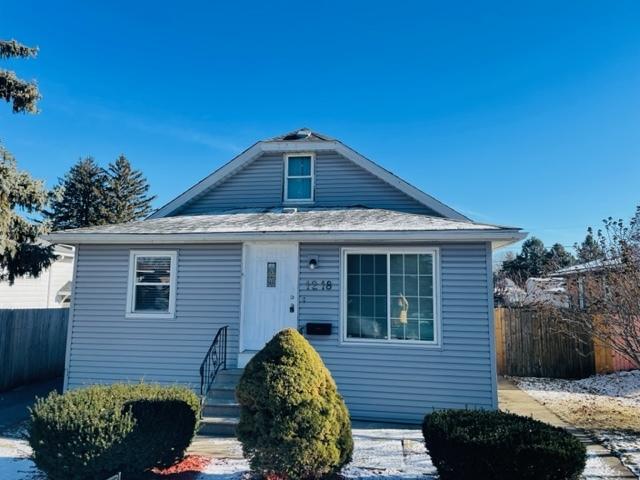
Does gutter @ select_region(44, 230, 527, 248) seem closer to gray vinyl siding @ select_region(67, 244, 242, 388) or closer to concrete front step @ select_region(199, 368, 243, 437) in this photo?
gray vinyl siding @ select_region(67, 244, 242, 388)

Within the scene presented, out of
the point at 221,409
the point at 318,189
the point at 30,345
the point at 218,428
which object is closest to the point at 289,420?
the point at 218,428

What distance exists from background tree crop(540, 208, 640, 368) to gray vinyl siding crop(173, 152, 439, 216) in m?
4.35

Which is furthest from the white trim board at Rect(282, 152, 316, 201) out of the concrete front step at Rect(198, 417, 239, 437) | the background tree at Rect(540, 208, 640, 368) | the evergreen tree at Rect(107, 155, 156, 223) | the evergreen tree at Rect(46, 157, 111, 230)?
the evergreen tree at Rect(107, 155, 156, 223)

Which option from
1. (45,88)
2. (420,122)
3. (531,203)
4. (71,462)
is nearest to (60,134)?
(45,88)

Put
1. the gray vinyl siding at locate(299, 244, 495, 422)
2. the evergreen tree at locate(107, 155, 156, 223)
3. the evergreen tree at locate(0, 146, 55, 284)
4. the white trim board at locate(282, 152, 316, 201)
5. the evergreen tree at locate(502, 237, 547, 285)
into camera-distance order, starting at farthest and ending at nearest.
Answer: the evergreen tree at locate(502, 237, 547, 285)
the evergreen tree at locate(107, 155, 156, 223)
the white trim board at locate(282, 152, 316, 201)
the evergreen tree at locate(0, 146, 55, 284)
the gray vinyl siding at locate(299, 244, 495, 422)

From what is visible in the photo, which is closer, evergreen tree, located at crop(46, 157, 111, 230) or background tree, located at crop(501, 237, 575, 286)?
evergreen tree, located at crop(46, 157, 111, 230)

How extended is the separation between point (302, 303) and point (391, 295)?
170cm

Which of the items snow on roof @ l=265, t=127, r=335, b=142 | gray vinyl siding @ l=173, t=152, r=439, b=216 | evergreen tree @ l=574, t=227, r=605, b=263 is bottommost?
evergreen tree @ l=574, t=227, r=605, b=263

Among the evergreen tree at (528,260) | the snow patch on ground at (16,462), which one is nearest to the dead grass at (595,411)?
the snow patch on ground at (16,462)

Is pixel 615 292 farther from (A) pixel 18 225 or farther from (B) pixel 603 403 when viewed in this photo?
(A) pixel 18 225

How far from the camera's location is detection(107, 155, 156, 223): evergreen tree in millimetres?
28766

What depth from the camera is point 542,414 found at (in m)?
8.19

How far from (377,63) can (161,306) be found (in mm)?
8364

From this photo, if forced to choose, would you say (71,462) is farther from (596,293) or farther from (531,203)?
(531,203)
